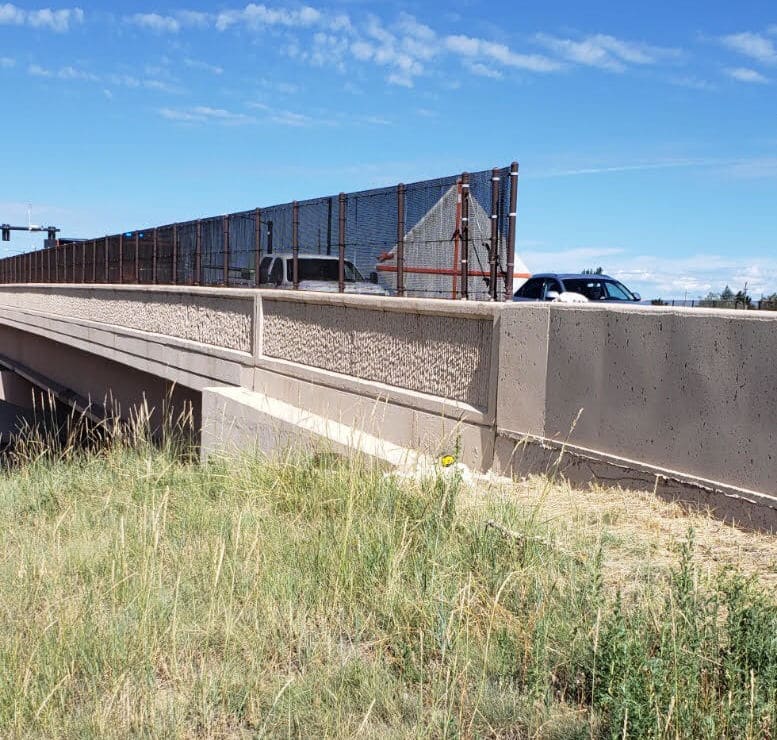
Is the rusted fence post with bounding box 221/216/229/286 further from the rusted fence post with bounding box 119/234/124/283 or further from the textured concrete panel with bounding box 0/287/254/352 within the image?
the rusted fence post with bounding box 119/234/124/283

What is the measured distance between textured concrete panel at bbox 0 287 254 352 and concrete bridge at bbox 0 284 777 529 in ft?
0.25

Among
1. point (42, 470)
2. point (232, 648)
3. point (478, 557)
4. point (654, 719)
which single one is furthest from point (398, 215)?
point (654, 719)

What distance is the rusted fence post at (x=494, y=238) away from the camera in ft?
31.6

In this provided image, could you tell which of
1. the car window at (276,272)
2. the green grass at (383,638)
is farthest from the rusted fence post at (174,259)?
the green grass at (383,638)

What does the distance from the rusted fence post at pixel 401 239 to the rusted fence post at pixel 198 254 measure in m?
7.74

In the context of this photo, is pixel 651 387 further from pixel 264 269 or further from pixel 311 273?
pixel 264 269

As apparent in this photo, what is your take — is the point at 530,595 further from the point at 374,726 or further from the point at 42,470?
the point at 42,470

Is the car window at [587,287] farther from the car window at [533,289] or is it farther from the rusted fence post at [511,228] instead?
the rusted fence post at [511,228]

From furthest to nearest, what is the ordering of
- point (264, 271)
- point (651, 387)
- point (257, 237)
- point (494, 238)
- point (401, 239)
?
point (257, 237)
point (264, 271)
point (401, 239)
point (494, 238)
point (651, 387)

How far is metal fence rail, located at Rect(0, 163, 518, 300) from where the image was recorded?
9.73 m

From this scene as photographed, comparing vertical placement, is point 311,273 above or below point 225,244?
below

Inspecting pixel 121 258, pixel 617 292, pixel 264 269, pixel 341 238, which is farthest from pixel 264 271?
pixel 121 258

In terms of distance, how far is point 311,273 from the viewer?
14281 millimetres

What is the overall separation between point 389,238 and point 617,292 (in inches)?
382
